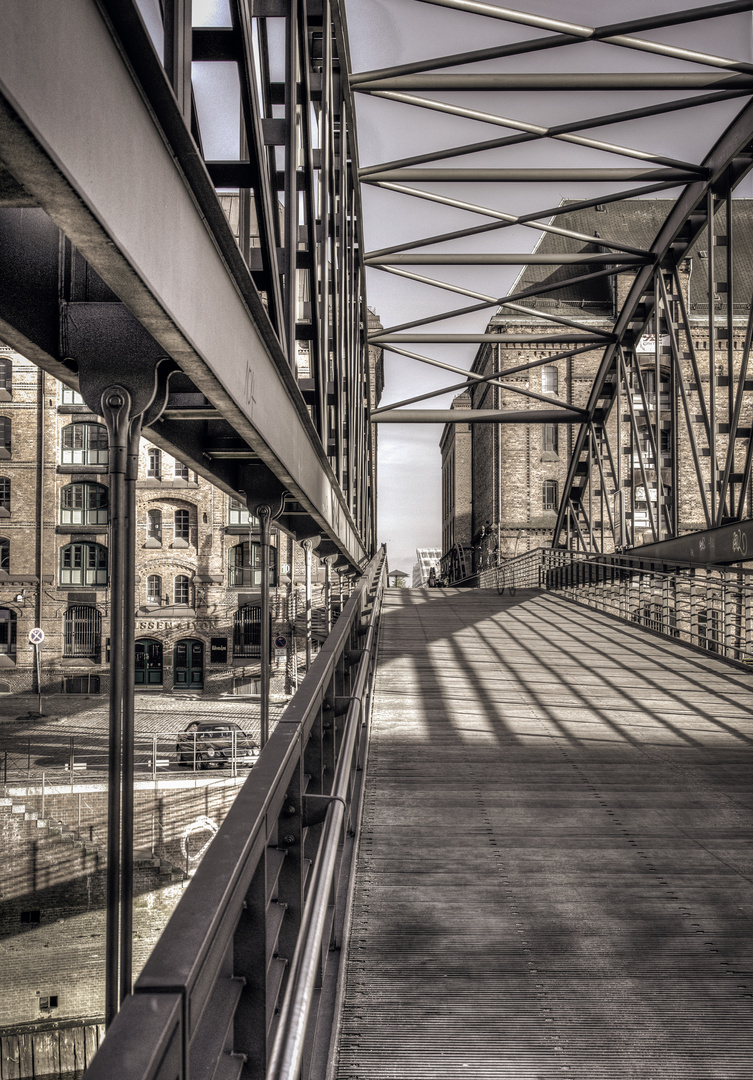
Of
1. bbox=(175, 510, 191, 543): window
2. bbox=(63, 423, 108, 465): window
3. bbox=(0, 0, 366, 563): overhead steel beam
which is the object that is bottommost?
bbox=(0, 0, 366, 563): overhead steel beam

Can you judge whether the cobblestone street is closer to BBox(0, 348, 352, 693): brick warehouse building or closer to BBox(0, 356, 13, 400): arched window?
BBox(0, 348, 352, 693): brick warehouse building

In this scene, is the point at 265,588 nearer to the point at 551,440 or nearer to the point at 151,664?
the point at 151,664

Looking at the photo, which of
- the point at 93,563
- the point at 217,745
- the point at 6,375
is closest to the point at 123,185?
the point at 217,745

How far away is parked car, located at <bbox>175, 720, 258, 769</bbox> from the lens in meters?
19.4

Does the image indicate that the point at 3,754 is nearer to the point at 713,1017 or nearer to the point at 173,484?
the point at 173,484

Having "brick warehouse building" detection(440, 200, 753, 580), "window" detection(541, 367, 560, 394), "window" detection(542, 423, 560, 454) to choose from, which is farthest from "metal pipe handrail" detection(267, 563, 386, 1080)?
"window" detection(541, 367, 560, 394)

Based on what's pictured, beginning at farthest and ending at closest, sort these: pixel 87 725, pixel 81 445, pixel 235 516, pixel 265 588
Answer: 1. pixel 235 516
2. pixel 81 445
3. pixel 87 725
4. pixel 265 588

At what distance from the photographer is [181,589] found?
34.4 m

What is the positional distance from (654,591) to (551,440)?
17.5m

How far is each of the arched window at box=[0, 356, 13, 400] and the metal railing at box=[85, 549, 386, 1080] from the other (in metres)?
33.5

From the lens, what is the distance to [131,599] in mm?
2199

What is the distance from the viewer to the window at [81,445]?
33562mm

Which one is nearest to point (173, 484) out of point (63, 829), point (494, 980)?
point (63, 829)

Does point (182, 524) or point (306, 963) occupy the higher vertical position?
point (182, 524)
